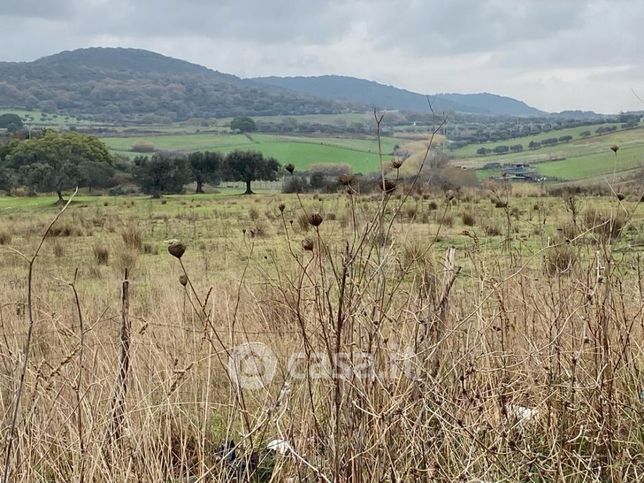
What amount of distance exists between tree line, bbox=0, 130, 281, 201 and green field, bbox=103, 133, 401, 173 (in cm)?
302

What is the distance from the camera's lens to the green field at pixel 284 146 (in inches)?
1734

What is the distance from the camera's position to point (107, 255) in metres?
9.73

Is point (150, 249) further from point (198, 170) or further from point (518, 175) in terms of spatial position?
point (198, 170)

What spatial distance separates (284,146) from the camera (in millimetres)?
56938

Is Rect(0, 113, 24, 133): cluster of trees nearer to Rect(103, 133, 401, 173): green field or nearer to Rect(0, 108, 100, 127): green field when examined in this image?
Rect(0, 108, 100, 127): green field

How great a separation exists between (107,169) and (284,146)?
21.4 m

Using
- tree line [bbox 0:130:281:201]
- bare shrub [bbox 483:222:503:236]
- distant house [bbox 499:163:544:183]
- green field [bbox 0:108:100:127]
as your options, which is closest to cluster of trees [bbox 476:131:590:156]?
tree line [bbox 0:130:281:201]

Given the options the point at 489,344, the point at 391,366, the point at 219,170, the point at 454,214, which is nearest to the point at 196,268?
the point at 489,344

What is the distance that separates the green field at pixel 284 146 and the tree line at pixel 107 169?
3.02 meters

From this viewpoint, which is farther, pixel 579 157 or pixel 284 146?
pixel 284 146

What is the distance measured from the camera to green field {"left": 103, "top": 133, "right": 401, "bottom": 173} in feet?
144

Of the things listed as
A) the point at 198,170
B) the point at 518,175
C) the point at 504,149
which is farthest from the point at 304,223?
the point at 504,149

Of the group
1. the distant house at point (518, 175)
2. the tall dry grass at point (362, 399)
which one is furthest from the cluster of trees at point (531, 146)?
the tall dry grass at point (362, 399)

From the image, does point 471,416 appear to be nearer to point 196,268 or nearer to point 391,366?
point 391,366
